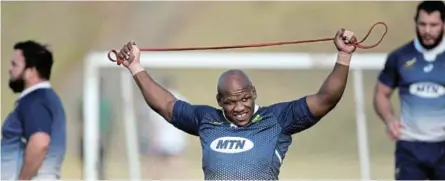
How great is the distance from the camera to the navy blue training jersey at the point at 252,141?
5.96m

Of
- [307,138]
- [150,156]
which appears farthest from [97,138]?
[307,138]

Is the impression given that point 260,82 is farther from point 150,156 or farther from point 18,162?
point 18,162

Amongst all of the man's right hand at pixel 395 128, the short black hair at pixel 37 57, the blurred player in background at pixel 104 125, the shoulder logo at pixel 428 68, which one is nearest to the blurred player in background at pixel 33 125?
the short black hair at pixel 37 57

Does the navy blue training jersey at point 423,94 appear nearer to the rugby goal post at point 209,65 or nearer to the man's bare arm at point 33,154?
the man's bare arm at point 33,154

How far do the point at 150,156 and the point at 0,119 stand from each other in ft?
9.17

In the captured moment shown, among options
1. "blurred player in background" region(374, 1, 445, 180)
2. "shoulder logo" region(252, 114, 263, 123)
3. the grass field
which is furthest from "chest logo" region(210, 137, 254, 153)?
the grass field

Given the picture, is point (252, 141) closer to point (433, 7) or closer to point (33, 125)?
point (33, 125)

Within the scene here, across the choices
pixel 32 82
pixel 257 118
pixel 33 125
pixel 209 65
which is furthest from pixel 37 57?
pixel 209 65

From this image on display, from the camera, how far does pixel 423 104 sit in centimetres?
822

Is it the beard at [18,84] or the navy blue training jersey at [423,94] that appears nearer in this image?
the beard at [18,84]

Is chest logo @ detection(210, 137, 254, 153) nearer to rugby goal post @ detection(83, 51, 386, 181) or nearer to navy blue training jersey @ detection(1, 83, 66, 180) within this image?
navy blue training jersey @ detection(1, 83, 66, 180)

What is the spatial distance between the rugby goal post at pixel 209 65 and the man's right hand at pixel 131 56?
4.78m

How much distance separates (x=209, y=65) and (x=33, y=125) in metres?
4.30

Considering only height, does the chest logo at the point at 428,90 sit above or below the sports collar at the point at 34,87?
below
